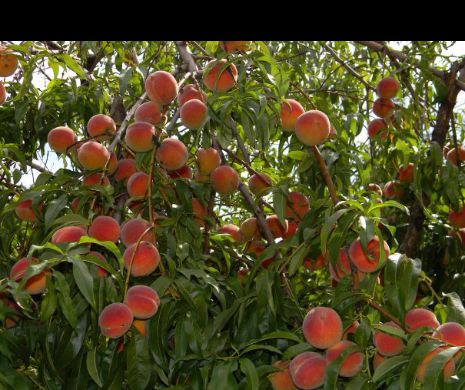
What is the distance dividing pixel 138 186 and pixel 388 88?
1102 mm

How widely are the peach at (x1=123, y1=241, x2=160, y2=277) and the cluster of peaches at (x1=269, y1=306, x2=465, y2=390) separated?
0.98 ft

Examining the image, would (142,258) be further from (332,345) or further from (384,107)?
(384,107)

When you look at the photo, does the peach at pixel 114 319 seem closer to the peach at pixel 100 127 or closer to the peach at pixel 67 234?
the peach at pixel 67 234

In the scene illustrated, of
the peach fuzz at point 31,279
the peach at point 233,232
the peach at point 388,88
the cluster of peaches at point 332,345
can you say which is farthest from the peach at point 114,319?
the peach at point 388,88

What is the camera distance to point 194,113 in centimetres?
144

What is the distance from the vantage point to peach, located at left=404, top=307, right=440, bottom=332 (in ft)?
3.78

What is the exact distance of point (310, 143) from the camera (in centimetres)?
149

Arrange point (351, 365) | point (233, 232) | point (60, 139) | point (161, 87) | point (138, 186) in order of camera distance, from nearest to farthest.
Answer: point (351, 365), point (138, 186), point (161, 87), point (60, 139), point (233, 232)

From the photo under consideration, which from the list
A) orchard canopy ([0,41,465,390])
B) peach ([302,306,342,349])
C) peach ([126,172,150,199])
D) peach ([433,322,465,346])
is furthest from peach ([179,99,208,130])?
peach ([433,322,465,346])

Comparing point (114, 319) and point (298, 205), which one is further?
point (298, 205)

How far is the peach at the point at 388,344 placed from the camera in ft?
3.69

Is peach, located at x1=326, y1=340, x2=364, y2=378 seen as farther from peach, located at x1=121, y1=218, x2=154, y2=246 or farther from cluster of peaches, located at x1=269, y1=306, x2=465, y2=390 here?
peach, located at x1=121, y1=218, x2=154, y2=246

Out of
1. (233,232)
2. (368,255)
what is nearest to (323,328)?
(368,255)

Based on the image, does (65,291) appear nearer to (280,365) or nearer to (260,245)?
(280,365)
